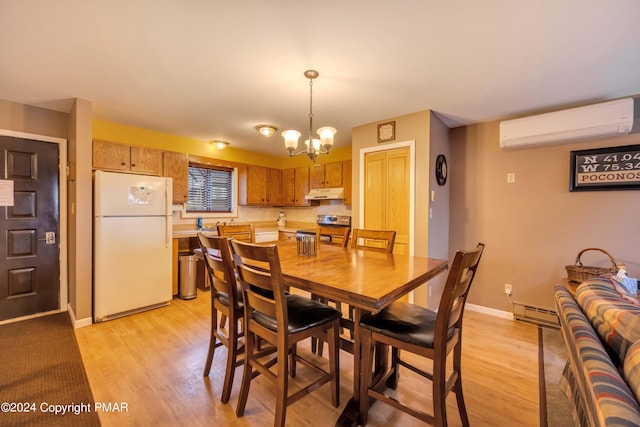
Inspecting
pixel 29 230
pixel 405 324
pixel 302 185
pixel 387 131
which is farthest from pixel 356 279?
pixel 302 185

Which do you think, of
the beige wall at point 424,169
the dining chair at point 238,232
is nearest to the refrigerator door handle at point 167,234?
the dining chair at point 238,232

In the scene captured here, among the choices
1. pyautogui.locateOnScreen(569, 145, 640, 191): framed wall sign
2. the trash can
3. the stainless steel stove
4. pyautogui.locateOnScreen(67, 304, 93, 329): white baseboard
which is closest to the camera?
pyautogui.locateOnScreen(569, 145, 640, 191): framed wall sign

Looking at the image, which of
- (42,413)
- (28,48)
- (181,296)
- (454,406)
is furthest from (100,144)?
(454,406)

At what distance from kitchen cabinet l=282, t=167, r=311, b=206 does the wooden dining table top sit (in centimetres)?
301

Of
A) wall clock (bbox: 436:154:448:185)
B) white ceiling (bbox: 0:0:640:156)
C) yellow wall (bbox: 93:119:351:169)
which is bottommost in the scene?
wall clock (bbox: 436:154:448:185)

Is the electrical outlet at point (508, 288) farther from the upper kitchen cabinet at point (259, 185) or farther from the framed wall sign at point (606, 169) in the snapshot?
the upper kitchen cabinet at point (259, 185)

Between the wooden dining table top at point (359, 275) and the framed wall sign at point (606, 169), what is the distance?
2.20 metres

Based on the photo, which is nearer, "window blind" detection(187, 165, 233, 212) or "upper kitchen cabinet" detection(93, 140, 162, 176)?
"upper kitchen cabinet" detection(93, 140, 162, 176)

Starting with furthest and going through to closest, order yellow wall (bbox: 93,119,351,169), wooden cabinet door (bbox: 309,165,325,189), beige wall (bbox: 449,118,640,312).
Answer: wooden cabinet door (bbox: 309,165,325,189) → yellow wall (bbox: 93,119,351,169) → beige wall (bbox: 449,118,640,312)

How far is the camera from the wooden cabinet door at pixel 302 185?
4.99 metres

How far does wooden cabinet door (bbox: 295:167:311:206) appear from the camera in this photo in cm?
499

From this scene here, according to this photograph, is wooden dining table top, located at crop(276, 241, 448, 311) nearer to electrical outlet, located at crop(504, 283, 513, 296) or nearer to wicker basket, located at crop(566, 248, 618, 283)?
wicker basket, located at crop(566, 248, 618, 283)

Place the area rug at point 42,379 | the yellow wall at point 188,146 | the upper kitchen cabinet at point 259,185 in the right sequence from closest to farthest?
1. the area rug at point 42,379
2. the yellow wall at point 188,146
3. the upper kitchen cabinet at point 259,185

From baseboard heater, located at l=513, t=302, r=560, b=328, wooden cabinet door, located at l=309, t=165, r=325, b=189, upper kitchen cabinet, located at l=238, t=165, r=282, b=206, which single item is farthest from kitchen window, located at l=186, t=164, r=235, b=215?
baseboard heater, located at l=513, t=302, r=560, b=328
